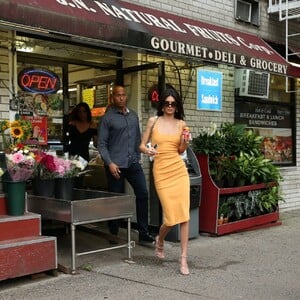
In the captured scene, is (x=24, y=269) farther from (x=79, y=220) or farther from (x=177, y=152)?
(x=177, y=152)

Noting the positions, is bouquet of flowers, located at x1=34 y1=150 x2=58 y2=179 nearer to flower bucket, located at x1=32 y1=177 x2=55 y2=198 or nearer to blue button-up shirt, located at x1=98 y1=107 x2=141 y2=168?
flower bucket, located at x1=32 y1=177 x2=55 y2=198

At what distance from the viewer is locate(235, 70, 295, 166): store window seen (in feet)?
29.1

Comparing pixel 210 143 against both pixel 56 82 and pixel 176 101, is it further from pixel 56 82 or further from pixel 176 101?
pixel 56 82

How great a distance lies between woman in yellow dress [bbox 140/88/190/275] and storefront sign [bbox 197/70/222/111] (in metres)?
2.78

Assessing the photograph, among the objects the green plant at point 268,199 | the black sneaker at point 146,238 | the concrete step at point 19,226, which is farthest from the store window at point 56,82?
the green plant at point 268,199

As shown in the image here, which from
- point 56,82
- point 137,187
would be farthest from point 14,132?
point 56,82

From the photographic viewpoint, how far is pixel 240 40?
7957 millimetres

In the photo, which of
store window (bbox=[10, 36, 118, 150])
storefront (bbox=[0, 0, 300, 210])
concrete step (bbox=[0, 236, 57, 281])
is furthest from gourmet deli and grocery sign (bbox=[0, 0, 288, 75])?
concrete step (bbox=[0, 236, 57, 281])

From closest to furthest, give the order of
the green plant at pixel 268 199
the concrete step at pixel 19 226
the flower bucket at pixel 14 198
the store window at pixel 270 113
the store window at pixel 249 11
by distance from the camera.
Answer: the concrete step at pixel 19 226 < the flower bucket at pixel 14 198 < the green plant at pixel 268 199 < the store window at pixel 270 113 < the store window at pixel 249 11

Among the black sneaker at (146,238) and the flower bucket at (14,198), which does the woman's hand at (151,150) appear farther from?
the black sneaker at (146,238)

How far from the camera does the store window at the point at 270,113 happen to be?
29.1 ft

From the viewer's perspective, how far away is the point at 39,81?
6652 millimetres

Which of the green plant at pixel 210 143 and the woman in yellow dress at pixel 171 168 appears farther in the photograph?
the green plant at pixel 210 143

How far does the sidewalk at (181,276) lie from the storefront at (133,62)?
1.94m
